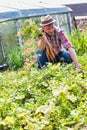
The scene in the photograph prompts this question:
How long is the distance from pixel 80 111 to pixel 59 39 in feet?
9.20

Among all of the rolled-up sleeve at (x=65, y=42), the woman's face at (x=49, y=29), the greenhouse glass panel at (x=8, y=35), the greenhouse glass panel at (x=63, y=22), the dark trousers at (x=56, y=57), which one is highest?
the woman's face at (x=49, y=29)

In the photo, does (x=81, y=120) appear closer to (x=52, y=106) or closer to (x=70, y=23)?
(x=52, y=106)

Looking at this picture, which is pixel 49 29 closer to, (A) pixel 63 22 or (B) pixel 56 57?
(B) pixel 56 57

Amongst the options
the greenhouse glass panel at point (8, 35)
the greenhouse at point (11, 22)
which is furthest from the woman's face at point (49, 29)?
the greenhouse glass panel at point (8, 35)

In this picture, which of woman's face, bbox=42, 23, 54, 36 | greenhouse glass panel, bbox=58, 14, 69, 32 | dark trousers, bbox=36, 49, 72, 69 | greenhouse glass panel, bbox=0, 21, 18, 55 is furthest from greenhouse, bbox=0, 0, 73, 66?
woman's face, bbox=42, 23, 54, 36

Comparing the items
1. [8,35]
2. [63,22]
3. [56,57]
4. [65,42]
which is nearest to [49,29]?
[65,42]

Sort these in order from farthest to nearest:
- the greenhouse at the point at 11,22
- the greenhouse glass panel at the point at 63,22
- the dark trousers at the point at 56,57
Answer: the greenhouse glass panel at the point at 63,22 < the greenhouse at the point at 11,22 < the dark trousers at the point at 56,57

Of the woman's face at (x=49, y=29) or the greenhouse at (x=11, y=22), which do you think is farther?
the greenhouse at (x=11, y=22)

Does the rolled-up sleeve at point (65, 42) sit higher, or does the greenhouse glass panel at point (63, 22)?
the rolled-up sleeve at point (65, 42)

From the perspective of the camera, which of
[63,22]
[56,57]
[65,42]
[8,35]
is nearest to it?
[65,42]

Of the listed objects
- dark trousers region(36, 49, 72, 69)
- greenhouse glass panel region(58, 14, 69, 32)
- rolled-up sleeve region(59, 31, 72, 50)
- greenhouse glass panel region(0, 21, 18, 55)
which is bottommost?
greenhouse glass panel region(58, 14, 69, 32)

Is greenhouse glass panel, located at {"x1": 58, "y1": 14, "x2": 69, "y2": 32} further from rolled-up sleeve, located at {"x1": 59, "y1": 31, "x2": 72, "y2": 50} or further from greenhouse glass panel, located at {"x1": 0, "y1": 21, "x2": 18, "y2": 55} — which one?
rolled-up sleeve, located at {"x1": 59, "y1": 31, "x2": 72, "y2": 50}

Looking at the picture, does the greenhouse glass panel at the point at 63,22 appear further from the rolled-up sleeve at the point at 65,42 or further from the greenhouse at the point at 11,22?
the rolled-up sleeve at the point at 65,42

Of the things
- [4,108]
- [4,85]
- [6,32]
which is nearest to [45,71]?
[4,85]
